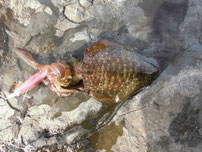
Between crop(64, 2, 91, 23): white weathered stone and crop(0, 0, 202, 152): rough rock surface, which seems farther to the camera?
crop(64, 2, 91, 23): white weathered stone

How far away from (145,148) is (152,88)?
44.7 inches

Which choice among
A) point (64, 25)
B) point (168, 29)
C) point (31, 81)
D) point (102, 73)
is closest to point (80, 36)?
point (64, 25)

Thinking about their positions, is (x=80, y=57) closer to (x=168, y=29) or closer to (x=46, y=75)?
(x=46, y=75)

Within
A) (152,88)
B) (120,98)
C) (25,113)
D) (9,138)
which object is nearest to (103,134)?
(120,98)

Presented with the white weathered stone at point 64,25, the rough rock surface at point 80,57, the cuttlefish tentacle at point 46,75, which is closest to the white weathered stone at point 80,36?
the rough rock surface at point 80,57

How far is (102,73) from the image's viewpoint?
3.25 meters

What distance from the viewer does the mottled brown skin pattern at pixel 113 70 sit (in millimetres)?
3271

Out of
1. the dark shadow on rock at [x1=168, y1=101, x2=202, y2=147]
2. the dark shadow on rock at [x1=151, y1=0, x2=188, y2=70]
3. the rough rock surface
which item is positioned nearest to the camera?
the dark shadow on rock at [x1=168, y1=101, x2=202, y2=147]

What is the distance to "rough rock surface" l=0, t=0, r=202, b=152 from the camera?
11.0 feet

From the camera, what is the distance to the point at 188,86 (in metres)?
3.30

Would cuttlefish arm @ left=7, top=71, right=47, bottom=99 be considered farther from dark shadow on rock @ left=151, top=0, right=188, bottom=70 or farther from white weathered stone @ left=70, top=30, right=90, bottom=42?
dark shadow on rock @ left=151, top=0, right=188, bottom=70

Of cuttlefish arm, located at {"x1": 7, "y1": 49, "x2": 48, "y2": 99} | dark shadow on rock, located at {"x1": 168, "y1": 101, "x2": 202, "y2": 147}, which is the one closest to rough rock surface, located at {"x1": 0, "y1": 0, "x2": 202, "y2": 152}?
dark shadow on rock, located at {"x1": 168, "y1": 101, "x2": 202, "y2": 147}

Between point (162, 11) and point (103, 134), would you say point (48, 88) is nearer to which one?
point (103, 134)

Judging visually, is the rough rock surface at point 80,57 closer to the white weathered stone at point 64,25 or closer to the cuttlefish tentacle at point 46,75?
the white weathered stone at point 64,25
